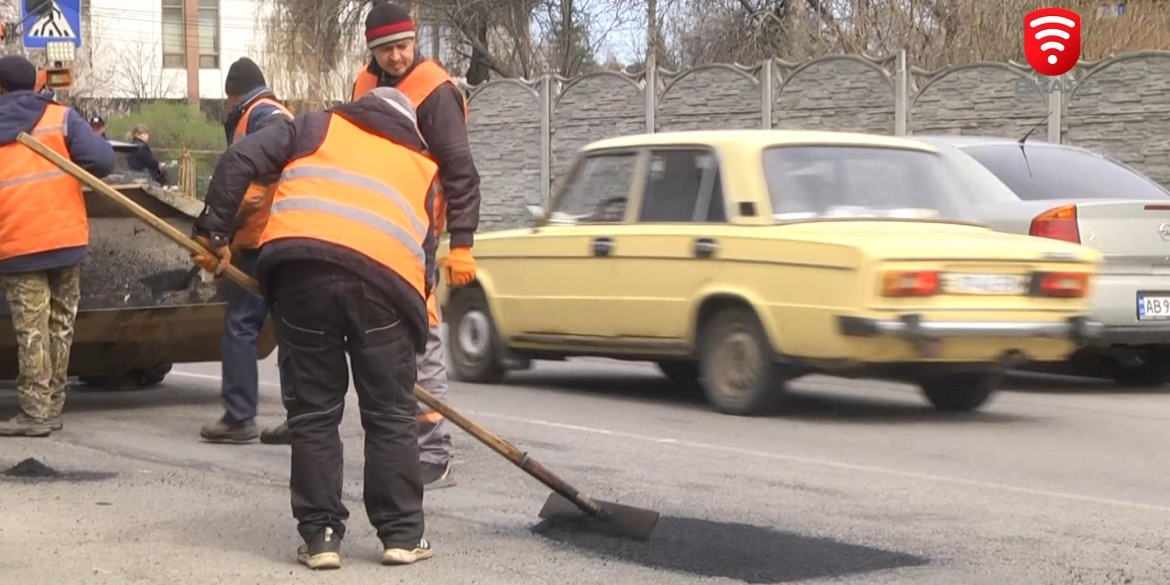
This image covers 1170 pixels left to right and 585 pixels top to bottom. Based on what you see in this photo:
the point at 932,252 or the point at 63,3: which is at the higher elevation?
the point at 63,3

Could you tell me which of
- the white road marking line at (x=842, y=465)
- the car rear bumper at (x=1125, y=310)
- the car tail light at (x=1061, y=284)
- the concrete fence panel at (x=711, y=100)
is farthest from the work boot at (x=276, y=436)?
the concrete fence panel at (x=711, y=100)

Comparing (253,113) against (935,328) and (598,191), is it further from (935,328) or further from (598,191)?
(935,328)

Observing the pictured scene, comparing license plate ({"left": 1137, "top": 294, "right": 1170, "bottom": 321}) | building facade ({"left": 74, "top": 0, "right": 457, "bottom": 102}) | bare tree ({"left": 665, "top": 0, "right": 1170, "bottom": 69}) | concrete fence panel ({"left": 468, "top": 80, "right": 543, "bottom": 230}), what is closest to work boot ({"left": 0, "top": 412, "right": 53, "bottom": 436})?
license plate ({"left": 1137, "top": 294, "right": 1170, "bottom": 321})

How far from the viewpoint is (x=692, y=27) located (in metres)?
34.4

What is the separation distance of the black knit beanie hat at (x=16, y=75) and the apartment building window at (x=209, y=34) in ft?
166

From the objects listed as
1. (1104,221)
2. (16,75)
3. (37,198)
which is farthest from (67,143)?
(1104,221)

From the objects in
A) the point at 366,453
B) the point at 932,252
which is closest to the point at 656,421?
the point at 932,252

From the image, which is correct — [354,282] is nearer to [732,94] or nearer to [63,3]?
[63,3]

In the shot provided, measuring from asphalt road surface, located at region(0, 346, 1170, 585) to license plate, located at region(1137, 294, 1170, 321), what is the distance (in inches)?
24.4

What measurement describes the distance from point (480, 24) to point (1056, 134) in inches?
707

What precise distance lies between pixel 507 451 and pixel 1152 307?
20.5ft

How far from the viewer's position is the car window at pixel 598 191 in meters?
11.0

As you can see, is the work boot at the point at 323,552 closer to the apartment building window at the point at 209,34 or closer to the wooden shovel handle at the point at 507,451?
the wooden shovel handle at the point at 507,451

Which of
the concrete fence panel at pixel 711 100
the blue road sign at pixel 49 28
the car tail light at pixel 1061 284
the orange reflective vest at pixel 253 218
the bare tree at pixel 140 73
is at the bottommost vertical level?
the car tail light at pixel 1061 284
